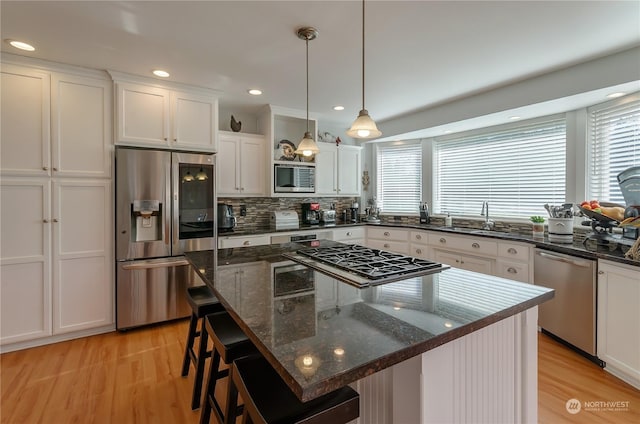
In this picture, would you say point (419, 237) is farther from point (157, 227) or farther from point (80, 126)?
point (80, 126)

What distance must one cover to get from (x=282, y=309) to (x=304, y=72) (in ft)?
7.77

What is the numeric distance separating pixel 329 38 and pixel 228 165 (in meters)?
2.01

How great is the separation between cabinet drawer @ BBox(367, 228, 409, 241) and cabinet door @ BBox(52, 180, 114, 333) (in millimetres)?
3209

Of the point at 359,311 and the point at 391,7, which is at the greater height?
the point at 391,7

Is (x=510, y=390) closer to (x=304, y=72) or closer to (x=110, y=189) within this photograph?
(x=304, y=72)

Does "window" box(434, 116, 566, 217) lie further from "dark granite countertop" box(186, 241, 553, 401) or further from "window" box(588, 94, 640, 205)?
"dark granite countertop" box(186, 241, 553, 401)

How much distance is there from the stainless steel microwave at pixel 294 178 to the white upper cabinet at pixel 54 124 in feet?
5.94

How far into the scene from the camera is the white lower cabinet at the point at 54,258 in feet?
8.07

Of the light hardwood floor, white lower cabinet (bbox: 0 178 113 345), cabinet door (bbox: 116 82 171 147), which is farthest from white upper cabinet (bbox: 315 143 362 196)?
the light hardwood floor

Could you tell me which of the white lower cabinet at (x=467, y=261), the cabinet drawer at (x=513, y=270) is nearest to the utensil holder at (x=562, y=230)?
the cabinet drawer at (x=513, y=270)

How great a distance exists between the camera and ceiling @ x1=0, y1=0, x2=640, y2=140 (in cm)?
184

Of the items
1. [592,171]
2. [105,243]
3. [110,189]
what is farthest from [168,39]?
[592,171]

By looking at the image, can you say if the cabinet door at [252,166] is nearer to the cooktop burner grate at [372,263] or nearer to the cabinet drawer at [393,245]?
the cabinet drawer at [393,245]

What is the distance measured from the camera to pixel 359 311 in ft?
3.43
